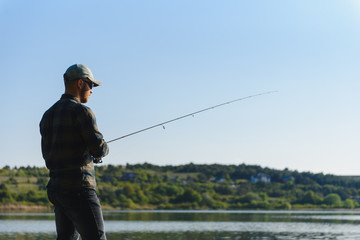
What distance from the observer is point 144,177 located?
152m

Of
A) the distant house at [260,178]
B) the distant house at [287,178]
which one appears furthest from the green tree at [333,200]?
the distant house at [260,178]

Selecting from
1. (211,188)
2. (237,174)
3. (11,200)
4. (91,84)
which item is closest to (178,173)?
(237,174)

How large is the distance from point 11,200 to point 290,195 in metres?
63.7

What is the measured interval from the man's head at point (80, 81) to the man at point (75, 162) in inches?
6.5

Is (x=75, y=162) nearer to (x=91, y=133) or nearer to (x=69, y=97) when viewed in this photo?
(x=91, y=133)

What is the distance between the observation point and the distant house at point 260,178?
546ft

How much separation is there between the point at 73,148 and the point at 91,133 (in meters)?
0.17

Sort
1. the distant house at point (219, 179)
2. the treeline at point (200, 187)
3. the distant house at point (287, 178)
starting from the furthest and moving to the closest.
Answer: the distant house at point (219, 179) < the distant house at point (287, 178) < the treeline at point (200, 187)

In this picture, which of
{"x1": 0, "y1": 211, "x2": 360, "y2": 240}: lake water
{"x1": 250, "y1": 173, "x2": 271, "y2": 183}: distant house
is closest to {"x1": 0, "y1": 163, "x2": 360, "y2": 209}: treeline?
{"x1": 250, "y1": 173, "x2": 271, "y2": 183}: distant house

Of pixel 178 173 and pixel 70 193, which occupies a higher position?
pixel 178 173

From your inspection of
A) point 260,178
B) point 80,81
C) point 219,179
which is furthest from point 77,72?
point 260,178

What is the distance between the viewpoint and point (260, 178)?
169500 mm

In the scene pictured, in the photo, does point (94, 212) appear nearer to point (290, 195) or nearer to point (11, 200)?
point (11, 200)

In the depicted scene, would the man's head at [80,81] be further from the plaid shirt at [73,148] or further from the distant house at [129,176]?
the distant house at [129,176]
